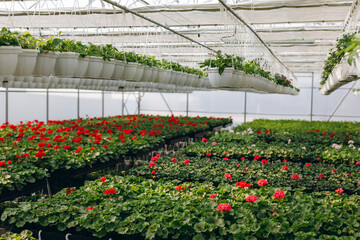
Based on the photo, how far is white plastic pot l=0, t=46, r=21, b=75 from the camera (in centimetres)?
248

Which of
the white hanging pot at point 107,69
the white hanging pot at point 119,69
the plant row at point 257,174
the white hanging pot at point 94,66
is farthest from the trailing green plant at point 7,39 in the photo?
the plant row at point 257,174

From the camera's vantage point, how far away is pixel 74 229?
266 cm

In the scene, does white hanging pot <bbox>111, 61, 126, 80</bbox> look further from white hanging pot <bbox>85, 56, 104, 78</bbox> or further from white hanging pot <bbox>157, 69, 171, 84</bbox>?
white hanging pot <bbox>157, 69, 171, 84</bbox>

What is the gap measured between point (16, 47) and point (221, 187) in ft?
7.02

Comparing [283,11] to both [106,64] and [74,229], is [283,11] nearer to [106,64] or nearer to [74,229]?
[106,64]

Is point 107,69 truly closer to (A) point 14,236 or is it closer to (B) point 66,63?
(B) point 66,63

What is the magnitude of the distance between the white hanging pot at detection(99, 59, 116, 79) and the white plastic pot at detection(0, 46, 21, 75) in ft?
4.22

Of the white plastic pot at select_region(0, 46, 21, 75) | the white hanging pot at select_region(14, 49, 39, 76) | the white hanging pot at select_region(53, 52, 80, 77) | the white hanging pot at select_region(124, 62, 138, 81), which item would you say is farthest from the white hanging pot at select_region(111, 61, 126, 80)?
the white plastic pot at select_region(0, 46, 21, 75)

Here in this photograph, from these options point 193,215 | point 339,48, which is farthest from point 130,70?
point 339,48

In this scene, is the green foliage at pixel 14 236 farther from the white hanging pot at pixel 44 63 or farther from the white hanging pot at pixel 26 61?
the white hanging pot at pixel 44 63

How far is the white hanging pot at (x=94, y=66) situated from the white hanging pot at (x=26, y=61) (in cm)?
81

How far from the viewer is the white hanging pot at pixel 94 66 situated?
3.52 meters

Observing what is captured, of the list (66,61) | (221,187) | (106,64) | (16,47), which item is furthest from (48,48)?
(221,187)

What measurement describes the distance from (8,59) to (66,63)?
0.74 metres
